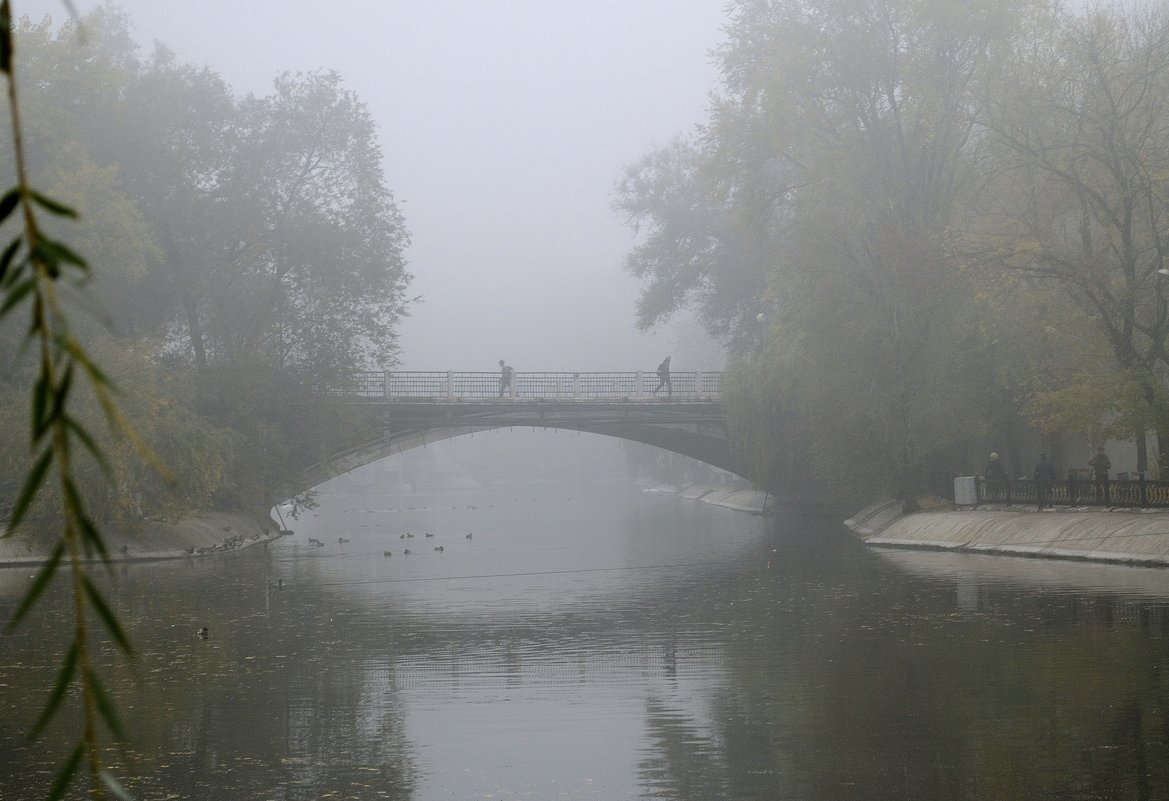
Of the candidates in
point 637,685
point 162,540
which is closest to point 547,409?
point 162,540

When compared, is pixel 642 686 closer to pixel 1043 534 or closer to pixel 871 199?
pixel 1043 534

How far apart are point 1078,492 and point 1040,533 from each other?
62.2 inches

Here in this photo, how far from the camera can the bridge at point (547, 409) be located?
2574 inches

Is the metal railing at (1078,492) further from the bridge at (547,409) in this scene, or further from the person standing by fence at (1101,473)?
the bridge at (547,409)

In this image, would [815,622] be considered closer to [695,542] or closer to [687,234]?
[695,542]

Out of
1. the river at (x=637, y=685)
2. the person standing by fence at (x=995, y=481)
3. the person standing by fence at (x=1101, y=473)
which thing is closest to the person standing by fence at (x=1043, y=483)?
the person standing by fence at (x=1101, y=473)

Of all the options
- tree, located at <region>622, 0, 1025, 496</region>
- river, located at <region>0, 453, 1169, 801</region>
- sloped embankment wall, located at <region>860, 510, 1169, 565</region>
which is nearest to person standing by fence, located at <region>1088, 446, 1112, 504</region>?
sloped embankment wall, located at <region>860, 510, 1169, 565</region>

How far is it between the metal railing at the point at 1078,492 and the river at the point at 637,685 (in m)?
3.01

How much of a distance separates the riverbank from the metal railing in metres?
25.3

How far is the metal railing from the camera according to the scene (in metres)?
33.1

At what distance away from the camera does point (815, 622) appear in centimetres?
2394

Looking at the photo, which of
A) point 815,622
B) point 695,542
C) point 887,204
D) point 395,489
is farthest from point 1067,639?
point 395,489

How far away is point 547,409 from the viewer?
67.7 metres

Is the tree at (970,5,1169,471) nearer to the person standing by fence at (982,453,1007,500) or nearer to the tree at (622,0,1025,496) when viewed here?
the tree at (622,0,1025,496)
